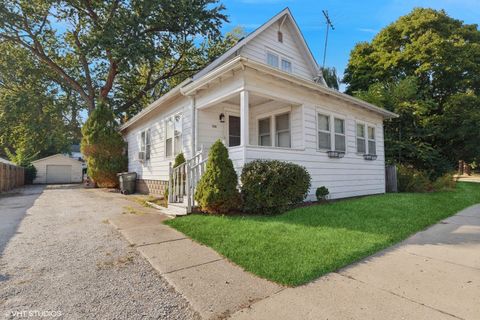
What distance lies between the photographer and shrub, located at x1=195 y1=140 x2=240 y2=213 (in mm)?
5711

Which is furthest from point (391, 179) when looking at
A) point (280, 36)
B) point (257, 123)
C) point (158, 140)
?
point (158, 140)

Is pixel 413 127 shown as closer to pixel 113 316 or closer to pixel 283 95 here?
pixel 283 95

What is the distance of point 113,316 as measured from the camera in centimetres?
222

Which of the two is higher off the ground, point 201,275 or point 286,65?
point 286,65

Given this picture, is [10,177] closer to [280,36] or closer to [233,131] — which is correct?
[233,131]

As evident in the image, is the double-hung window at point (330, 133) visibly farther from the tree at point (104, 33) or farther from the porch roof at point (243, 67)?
the tree at point (104, 33)

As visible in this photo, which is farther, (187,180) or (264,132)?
(264,132)

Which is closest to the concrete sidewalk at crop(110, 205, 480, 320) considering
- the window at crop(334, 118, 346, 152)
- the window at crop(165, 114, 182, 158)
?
the window at crop(334, 118, 346, 152)

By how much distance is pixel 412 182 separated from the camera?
11555 mm

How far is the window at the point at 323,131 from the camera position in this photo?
8548mm

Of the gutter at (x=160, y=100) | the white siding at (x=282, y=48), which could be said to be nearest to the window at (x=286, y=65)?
the white siding at (x=282, y=48)

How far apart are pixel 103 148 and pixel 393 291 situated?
14.1m

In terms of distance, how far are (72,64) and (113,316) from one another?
76.2 ft

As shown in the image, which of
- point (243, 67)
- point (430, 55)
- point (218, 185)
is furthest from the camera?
point (430, 55)
